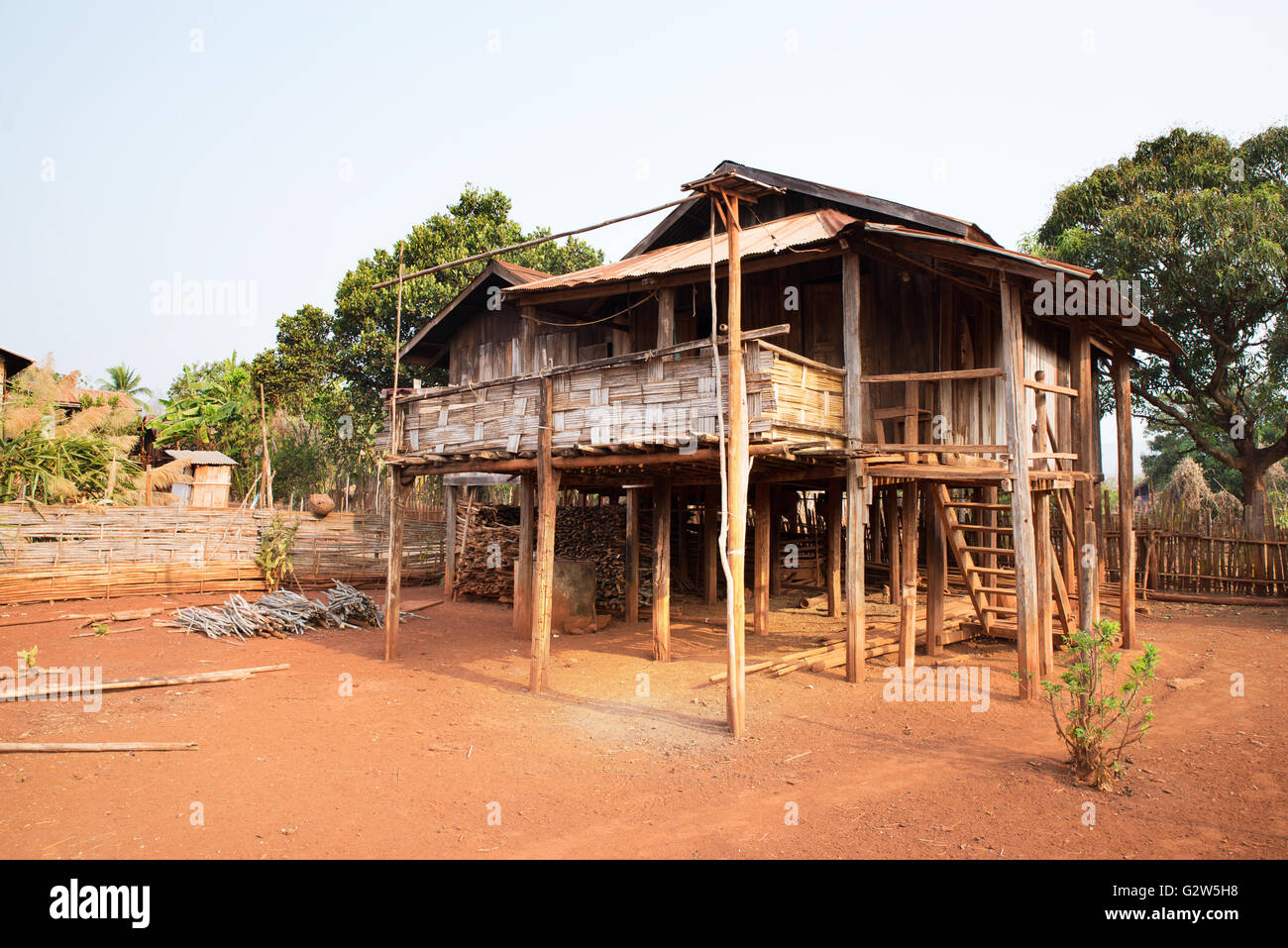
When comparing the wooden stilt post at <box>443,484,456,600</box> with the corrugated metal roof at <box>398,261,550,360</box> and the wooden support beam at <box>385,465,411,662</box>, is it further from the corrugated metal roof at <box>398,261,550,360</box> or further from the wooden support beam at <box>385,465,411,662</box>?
→ the wooden support beam at <box>385,465,411,662</box>

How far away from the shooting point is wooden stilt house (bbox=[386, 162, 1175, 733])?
31.6 feet

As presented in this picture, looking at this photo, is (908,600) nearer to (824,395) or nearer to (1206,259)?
(824,395)

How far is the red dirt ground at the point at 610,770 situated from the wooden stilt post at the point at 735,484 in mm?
614

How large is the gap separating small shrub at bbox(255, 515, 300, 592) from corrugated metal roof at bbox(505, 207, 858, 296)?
9.72 m

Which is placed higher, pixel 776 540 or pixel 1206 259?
pixel 1206 259

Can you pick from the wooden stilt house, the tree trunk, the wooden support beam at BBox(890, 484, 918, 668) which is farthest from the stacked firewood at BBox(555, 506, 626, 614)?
the tree trunk

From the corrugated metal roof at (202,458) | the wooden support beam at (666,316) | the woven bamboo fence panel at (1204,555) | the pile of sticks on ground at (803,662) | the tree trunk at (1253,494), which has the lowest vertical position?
the pile of sticks on ground at (803,662)

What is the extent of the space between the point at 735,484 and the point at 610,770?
10.00 ft

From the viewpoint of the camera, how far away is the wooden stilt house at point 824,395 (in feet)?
31.6

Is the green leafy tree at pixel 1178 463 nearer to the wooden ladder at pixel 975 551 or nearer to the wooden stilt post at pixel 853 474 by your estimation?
the wooden ladder at pixel 975 551

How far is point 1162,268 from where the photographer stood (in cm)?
2052

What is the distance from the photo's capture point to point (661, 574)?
13.0 m

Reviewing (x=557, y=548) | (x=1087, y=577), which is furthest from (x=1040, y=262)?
(x=557, y=548)

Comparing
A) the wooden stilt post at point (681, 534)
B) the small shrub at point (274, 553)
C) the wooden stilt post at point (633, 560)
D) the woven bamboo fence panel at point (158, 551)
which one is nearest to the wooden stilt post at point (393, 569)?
the wooden stilt post at point (633, 560)
